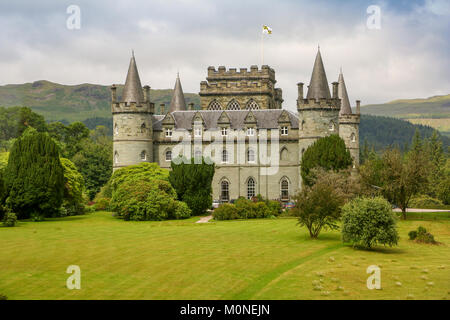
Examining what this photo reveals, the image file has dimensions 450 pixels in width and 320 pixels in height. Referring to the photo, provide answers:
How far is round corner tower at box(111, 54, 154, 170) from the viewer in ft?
188

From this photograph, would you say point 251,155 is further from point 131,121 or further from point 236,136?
point 131,121

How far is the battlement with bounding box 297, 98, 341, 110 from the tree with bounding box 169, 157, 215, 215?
13.1 m

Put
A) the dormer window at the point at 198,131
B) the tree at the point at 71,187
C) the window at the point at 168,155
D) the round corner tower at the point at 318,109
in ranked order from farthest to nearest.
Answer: the window at the point at 168,155
the dormer window at the point at 198,131
the round corner tower at the point at 318,109
the tree at the point at 71,187

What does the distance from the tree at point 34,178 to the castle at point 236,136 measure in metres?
15.1

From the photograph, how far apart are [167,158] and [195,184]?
12.9m

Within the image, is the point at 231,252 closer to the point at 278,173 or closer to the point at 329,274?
the point at 329,274

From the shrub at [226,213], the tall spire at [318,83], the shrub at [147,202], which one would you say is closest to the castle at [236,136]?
the tall spire at [318,83]

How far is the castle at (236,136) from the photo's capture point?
181 ft

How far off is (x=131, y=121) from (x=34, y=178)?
17478 millimetres

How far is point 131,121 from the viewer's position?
188ft

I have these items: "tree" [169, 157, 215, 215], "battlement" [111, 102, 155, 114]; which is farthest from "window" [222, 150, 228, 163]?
"tree" [169, 157, 215, 215]

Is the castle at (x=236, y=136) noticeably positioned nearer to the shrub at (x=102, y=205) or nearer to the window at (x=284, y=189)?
the window at (x=284, y=189)


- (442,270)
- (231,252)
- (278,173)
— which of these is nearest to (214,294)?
(231,252)

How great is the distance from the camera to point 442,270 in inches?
859
